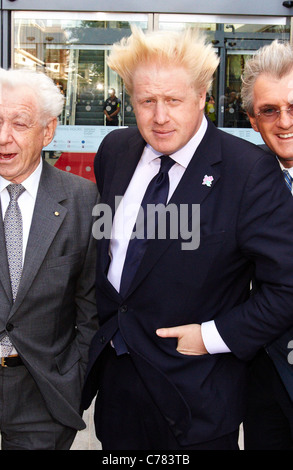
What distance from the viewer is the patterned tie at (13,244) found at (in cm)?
196

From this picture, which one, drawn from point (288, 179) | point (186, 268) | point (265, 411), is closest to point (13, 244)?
point (186, 268)

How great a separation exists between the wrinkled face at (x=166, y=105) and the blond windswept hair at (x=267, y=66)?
0.29 metres

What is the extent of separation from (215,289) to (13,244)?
78cm

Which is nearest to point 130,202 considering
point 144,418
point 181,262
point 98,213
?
point 98,213

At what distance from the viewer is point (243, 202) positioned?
1.73 meters

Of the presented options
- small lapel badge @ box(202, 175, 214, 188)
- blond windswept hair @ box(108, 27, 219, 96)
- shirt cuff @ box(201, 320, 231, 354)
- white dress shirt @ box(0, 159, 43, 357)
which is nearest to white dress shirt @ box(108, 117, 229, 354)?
shirt cuff @ box(201, 320, 231, 354)

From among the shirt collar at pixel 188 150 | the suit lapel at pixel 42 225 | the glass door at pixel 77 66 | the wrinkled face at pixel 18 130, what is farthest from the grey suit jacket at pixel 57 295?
the glass door at pixel 77 66

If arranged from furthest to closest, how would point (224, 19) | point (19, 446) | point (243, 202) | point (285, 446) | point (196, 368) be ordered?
point (224, 19)
point (285, 446)
point (19, 446)
point (196, 368)
point (243, 202)

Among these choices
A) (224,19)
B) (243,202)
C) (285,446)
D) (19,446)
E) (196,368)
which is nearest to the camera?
(243,202)

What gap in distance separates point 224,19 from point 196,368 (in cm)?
502

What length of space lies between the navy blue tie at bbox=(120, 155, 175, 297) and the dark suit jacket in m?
0.06

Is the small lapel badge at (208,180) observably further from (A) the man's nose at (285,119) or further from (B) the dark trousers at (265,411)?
(B) the dark trousers at (265,411)

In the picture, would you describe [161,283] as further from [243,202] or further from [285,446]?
[285,446]

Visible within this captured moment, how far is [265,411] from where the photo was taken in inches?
85.2
